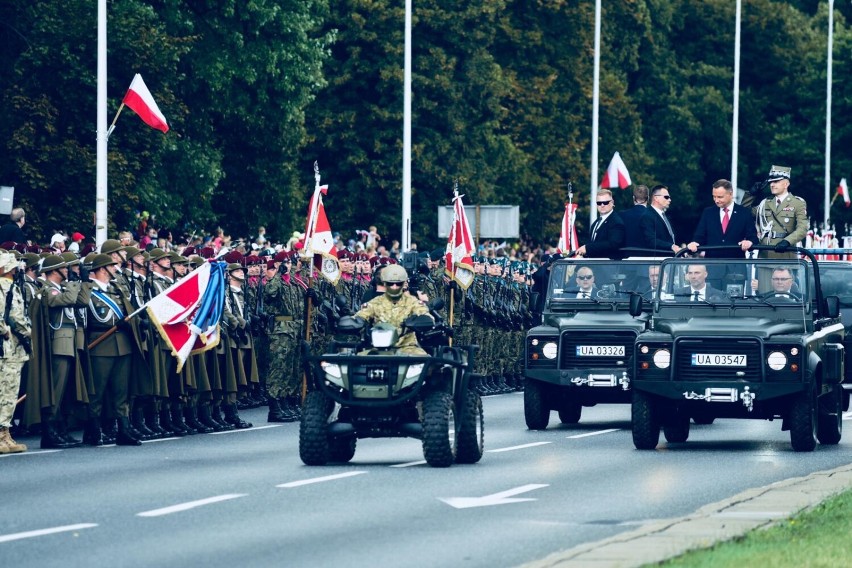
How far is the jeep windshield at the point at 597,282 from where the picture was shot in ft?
82.3

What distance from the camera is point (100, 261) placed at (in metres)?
21.5

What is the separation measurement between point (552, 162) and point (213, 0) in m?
26.0

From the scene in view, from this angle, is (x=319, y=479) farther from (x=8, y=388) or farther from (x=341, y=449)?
(x=8, y=388)

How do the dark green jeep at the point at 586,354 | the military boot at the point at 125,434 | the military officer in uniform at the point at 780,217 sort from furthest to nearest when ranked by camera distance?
the dark green jeep at the point at 586,354 < the military officer in uniform at the point at 780,217 < the military boot at the point at 125,434

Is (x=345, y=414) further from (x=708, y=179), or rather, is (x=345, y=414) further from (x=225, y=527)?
(x=708, y=179)

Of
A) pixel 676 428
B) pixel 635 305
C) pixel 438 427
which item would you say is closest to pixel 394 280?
pixel 438 427

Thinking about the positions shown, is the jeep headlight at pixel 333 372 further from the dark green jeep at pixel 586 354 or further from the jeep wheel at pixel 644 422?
the dark green jeep at pixel 586 354

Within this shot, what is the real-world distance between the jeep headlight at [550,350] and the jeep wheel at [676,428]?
2.18m

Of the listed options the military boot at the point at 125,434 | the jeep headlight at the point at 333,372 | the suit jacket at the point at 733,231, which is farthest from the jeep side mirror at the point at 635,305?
the military boot at the point at 125,434

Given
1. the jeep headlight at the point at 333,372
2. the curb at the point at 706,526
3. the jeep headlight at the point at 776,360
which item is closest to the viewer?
the curb at the point at 706,526

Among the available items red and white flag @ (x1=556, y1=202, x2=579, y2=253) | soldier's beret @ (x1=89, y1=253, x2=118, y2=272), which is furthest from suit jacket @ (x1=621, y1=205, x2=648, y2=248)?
red and white flag @ (x1=556, y1=202, x2=579, y2=253)

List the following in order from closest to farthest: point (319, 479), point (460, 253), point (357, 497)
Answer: point (357, 497), point (319, 479), point (460, 253)

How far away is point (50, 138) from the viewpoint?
40312 mm

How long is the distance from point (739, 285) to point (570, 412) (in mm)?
4123
